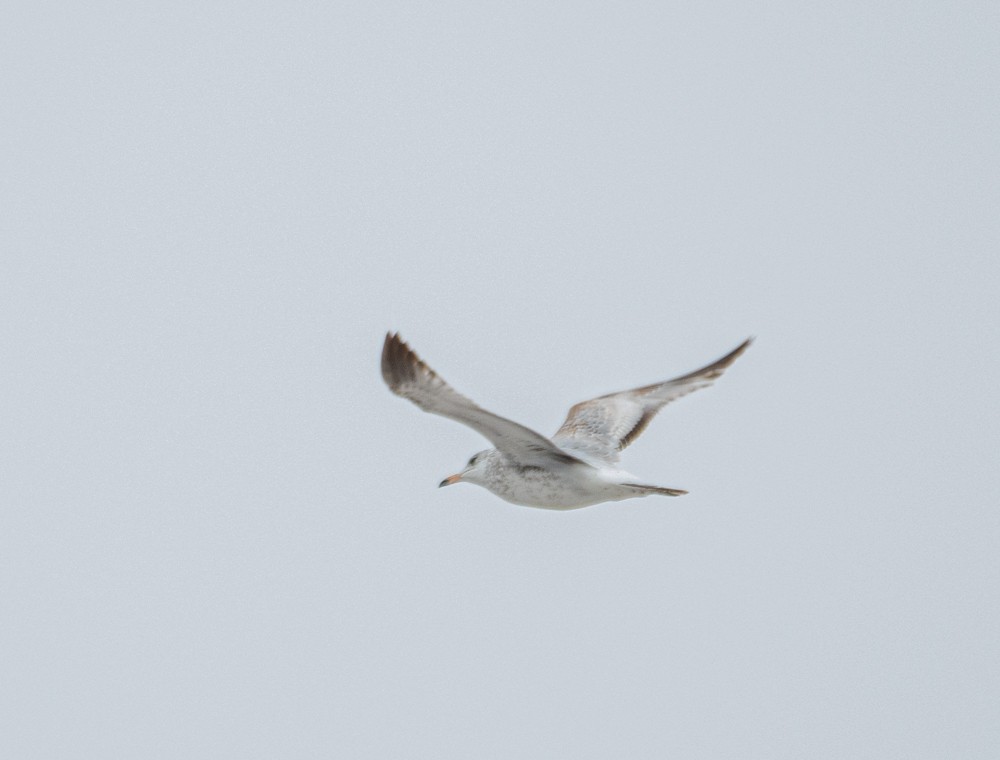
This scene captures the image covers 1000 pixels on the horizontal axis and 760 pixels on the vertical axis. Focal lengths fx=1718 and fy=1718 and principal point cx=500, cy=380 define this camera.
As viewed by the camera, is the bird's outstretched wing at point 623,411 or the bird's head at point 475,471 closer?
the bird's head at point 475,471

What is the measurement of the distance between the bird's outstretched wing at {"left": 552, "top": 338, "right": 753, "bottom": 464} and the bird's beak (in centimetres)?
114

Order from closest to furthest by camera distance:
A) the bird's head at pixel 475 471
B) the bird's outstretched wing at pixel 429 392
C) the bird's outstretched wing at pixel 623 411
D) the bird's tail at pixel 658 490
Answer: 1. the bird's outstretched wing at pixel 429 392
2. the bird's tail at pixel 658 490
3. the bird's head at pixel 475 471
4. the bird's outstretched wing at pixel 623 411

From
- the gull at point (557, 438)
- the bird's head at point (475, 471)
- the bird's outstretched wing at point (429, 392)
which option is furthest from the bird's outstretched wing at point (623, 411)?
the bird's outstretched wing at point (429, 392)

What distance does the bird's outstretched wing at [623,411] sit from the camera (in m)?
16.8

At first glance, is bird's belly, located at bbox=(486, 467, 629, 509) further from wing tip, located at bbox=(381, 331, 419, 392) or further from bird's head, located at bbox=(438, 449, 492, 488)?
wing tip, located at bbox=(381, 331, 419, 392)

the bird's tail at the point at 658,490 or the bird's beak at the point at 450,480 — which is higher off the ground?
the bird's beak at the point at 450,480

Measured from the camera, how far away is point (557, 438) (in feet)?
55.6

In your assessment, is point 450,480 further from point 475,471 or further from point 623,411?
point 623,411

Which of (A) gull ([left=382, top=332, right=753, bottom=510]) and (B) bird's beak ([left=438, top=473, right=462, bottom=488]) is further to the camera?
(B) bird's beak ([left=438, top=473, right=462, bottom=488])

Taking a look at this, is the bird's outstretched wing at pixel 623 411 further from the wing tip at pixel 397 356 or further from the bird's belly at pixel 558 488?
the wing tip at pixel 397 356

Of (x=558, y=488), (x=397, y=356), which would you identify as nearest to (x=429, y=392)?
(x=397, y=356)

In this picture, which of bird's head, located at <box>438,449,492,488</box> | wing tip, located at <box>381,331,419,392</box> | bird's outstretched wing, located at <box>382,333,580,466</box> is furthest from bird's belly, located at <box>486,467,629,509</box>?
wing tip, located at <box>381,331,419,392</box>

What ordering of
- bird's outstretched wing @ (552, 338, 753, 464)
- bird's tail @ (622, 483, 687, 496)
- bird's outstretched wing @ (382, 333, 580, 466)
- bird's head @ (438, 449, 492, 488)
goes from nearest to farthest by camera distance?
bird's outstretched wing @ (382, 333, 580, 466) → bird's tail @ (622, 483, 687, 496) → bird's head @ (438, 449, 492, 488) → bird's outstretched wing @ (552, 338, 753, 464)

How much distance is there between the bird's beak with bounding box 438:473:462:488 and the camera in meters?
15.9
